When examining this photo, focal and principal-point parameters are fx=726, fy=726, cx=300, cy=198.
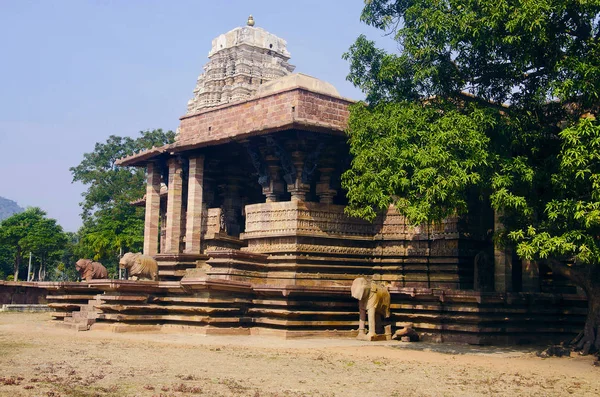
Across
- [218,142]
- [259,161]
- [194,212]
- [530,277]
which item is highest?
[218,142]

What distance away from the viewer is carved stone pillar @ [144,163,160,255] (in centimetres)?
2691

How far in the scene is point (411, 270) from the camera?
2275 centimetres

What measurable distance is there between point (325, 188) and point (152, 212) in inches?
297

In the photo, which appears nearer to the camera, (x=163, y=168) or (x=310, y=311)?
(x=310, y=311)

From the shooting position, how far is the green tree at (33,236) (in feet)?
198

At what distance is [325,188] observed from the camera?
2352 centimetres

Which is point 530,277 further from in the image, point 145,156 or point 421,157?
point 145,156

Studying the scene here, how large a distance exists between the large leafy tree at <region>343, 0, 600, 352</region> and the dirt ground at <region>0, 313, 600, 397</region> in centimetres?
287

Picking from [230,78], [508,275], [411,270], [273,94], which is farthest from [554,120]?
[230,78]

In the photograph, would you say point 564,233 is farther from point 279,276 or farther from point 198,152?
point 198,152

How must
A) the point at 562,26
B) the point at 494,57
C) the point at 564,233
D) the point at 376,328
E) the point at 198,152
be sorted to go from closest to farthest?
the point at 564,233 → the point at 562,26 → the point at 494,57 → the point at 376,328 → the point at 198,152

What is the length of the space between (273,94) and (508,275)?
8.78 meters

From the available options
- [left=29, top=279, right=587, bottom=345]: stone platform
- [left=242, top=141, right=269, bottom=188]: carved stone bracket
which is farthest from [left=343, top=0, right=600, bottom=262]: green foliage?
[left=242, top=141, right=269, bottom=188]: carved stone bracket

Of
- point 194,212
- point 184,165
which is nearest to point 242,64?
point 184,165
